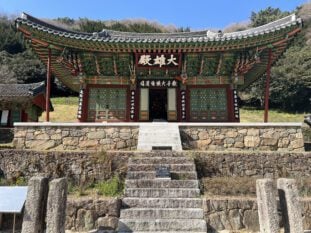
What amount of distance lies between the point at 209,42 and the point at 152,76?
12.0 ft

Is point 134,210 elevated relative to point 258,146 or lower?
lower

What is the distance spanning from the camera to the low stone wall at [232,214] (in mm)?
7395

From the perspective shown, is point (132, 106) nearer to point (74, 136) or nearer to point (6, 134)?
point (74, 136)

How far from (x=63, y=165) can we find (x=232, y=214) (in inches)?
196

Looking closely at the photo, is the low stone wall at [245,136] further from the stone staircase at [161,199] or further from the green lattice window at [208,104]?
the stone staircase at [161,199]

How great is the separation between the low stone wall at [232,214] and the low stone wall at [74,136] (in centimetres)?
577

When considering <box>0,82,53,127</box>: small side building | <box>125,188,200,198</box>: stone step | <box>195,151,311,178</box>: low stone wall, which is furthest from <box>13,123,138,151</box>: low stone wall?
<box>0,82,53,127</box>: small side building

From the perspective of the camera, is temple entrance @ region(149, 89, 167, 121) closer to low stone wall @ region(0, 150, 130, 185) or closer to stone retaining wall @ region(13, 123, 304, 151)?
stone retaining wall @ region(13, 123, 304, 151)

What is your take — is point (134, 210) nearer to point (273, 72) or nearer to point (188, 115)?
point (188, 115)

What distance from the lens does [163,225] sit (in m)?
7.05

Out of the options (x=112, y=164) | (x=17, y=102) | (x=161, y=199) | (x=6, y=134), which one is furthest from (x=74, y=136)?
(x=17, y=102)

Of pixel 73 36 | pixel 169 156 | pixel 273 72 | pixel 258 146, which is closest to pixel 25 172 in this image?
pixel 169 156

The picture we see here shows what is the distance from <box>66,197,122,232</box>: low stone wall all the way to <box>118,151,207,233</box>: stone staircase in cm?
25

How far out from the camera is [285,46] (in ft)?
49.0
